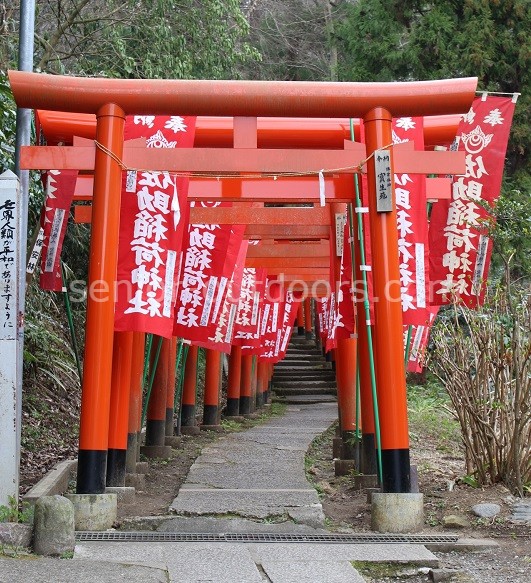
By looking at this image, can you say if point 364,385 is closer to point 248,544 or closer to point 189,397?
point 248,544

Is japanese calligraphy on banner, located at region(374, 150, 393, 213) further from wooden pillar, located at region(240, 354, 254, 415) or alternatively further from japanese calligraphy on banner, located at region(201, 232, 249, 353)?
wooden pillar, located at region(240, 354, 254, 415)

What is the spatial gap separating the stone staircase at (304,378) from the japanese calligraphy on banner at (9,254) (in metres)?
18.9

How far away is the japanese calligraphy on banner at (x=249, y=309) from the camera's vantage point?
1450cm

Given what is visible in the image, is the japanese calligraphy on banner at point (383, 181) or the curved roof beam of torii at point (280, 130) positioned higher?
the curved roof beam of torii at point (280, 130)

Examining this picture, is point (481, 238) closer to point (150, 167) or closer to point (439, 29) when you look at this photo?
point (150, 167)

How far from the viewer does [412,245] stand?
7289 millimetres

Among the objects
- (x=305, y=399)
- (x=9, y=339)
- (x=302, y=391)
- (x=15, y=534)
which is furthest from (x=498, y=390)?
(x=302, y=391)

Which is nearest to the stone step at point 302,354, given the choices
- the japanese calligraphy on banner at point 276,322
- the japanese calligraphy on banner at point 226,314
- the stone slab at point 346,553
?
the japanese calligraphy on banner at point 276,322

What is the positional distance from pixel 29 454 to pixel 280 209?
401cm

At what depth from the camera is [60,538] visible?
16.9 feet

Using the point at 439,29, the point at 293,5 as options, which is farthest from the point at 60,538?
the point at 293,5

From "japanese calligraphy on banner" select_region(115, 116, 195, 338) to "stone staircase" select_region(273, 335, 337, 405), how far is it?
57.6ft

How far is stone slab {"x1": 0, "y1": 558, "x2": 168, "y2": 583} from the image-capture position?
172 inches

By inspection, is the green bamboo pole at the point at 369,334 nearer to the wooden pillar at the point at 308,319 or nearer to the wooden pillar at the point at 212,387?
the wooden pillar at the point at 212,387
